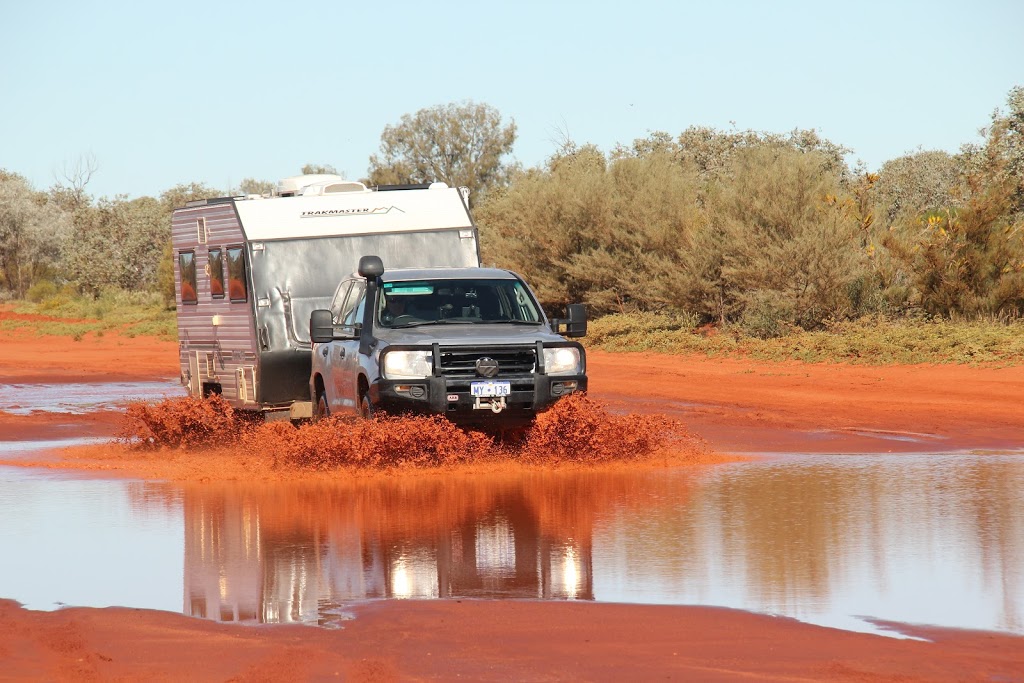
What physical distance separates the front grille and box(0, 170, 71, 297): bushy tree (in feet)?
208

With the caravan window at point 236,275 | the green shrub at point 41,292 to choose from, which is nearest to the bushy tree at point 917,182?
the green shrub at point 41,292

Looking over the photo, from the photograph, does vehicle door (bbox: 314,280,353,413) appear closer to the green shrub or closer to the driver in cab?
the driver in cab

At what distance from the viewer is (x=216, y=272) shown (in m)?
17.0

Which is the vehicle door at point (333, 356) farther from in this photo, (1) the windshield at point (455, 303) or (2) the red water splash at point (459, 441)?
(1) the windshield at point (455, 303)

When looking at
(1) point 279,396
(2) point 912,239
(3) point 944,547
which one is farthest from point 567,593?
(2) point 912,239

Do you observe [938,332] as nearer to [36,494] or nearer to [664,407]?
[664,407]

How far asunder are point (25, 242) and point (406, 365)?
64.7 meters

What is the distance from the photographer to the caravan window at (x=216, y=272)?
55.0ft

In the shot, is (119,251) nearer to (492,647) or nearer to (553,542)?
(553,542)

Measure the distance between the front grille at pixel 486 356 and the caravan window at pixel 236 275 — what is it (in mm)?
4097

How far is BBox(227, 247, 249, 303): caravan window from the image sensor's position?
1599 centimetres

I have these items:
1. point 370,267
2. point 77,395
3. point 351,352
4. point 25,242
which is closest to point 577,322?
point 370,267

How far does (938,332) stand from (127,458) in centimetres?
1669

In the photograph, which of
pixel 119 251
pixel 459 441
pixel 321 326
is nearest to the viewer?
pixel 459 441
